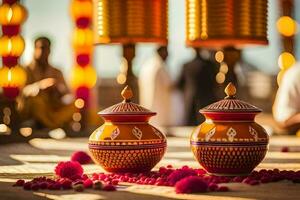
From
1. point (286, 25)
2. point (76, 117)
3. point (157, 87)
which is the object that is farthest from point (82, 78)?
point (286, 25)

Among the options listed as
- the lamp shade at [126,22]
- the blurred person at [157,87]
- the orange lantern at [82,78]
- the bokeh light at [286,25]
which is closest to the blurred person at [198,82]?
the blurred person at [157,87]

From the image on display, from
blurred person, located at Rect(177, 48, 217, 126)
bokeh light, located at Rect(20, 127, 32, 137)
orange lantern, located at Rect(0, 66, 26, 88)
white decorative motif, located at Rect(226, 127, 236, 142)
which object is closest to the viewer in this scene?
white decorative motif, located at Rect(226, 127, 236, 142)

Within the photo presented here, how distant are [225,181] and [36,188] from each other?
2.93 ft

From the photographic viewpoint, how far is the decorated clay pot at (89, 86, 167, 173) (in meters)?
3.62

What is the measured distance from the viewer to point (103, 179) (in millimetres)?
3494

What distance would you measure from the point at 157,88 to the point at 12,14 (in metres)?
2.73

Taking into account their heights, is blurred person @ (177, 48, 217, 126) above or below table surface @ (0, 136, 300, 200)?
above

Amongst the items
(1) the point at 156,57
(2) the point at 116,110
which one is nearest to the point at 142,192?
(2) the point at 116,110

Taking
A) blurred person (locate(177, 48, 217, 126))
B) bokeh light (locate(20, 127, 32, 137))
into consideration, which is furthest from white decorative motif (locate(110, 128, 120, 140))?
blurred person (locate(177, 48, 217, 126))

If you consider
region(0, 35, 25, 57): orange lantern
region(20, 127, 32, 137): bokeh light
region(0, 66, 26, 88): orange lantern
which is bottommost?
region(20, 127, 32, 137): bokeh light

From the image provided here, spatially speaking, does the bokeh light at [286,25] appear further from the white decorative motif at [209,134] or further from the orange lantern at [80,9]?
the white decorative motif at [209,134]

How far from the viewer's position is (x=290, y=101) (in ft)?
22.8

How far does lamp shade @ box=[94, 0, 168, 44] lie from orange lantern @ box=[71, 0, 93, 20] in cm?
538

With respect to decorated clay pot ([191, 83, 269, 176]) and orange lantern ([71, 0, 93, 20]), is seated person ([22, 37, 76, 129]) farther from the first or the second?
decorated clay pot ([191, 83, 269, 176])
